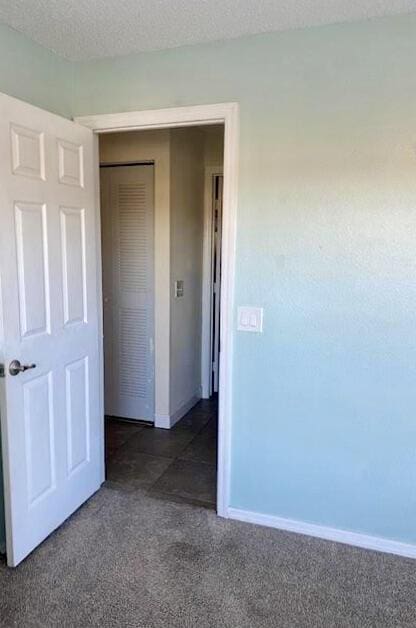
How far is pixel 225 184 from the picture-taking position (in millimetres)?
2242

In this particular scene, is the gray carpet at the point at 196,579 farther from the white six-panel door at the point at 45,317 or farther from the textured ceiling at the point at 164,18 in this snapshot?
the textured ceiling at the point at 164,18

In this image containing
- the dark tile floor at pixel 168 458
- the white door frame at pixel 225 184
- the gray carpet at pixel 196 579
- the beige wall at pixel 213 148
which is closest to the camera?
the gray carpet at pixel 196 579

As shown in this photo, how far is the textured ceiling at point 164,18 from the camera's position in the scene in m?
1.84

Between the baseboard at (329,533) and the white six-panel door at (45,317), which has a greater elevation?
the white six-panel door at (45,317)

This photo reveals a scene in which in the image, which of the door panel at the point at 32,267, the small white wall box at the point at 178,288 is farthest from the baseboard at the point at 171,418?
the door panel at the point at 32,267

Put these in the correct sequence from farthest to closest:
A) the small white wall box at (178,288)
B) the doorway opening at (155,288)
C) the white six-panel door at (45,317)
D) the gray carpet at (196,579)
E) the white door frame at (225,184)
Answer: the small white wall box at (178,288) → the doorway opening at (155,288) → the white door frame at (225,184) → the white six-panel door at (45,317) → the gray carpet at (196,579)

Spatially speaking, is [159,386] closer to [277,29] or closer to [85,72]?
[85,72]

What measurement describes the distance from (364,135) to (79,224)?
144 cm

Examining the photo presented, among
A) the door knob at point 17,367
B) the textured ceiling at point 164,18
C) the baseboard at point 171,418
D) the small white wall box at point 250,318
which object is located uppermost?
the textured ceiling at point 164,18

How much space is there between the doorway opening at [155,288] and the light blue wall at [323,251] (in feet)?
3.11

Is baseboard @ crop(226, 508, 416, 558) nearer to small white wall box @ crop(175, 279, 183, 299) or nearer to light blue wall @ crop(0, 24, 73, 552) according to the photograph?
light blue wall @ crop(0, 24, 73, 552)

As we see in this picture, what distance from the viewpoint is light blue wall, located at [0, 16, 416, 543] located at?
80.0 inches

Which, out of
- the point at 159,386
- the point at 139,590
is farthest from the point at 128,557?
the point at 159,386

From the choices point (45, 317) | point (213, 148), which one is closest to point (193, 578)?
point (45, 317)
